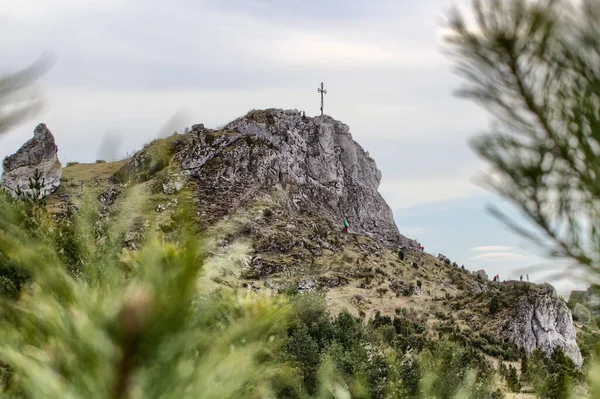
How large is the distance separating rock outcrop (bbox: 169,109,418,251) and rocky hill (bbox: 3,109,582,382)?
0.14 m

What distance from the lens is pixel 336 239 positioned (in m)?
60.5

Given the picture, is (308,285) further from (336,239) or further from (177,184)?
(177,184)

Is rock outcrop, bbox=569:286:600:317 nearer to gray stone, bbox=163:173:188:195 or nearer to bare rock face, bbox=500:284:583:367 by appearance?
gray stone, bbox=163:173:188:195

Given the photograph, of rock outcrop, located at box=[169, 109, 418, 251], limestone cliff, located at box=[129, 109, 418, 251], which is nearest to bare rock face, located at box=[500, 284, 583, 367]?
limestone cliff, located at box=[129, 109, 418, 251]

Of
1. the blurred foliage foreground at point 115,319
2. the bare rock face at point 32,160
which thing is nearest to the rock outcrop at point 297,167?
the bare rock face at point 32,160

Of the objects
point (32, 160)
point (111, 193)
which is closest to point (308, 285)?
point (32, 160)

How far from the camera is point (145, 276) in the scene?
51.8 inches

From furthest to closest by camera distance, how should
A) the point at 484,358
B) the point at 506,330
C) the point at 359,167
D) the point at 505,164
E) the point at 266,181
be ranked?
the point at 359,167 → the point at 266,181 → the point at 506,330 → the point at 484,358 → the point at 505,164

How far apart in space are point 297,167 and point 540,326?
114 ft

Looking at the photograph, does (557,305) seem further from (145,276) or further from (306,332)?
(145,276)

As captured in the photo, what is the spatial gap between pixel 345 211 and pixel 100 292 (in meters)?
77.8

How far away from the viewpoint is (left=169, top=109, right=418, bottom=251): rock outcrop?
205ft

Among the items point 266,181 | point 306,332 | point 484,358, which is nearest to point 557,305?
point 484,358

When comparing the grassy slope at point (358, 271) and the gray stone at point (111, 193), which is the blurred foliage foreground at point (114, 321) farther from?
the grassy slope at point (358, 271)
